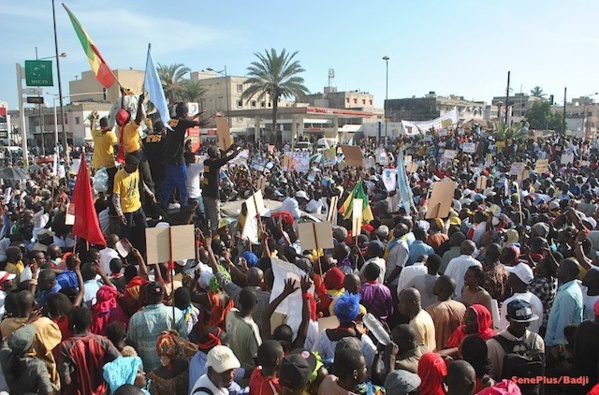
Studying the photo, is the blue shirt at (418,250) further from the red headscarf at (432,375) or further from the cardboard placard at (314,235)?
the red headscarf at (432,375)

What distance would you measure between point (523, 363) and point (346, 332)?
1.25 metres

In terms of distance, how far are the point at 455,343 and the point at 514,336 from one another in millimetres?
467

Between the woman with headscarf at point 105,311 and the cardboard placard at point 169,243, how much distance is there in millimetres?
464

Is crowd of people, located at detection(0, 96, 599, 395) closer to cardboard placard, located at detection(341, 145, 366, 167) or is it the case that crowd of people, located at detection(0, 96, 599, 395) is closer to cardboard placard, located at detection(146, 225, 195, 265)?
cardboard placard, located at detection(146, 225, 195, 265)

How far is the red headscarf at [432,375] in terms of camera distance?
127 inches

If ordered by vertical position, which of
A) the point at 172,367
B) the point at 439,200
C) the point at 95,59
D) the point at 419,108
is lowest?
the point at 172,367

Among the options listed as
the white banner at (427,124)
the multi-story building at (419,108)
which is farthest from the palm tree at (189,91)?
the white banner at (427,124)

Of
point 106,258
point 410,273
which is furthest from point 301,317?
point 106,258

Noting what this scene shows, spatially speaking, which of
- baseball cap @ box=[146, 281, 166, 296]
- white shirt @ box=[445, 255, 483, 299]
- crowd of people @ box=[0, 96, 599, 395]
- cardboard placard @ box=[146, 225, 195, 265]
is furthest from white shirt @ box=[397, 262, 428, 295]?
baseball cap @ box=[146, 281, 166, 296]

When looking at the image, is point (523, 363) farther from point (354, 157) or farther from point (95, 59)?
point (354, 157)

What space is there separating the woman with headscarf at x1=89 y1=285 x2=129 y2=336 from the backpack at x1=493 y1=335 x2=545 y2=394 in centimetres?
325

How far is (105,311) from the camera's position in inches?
183

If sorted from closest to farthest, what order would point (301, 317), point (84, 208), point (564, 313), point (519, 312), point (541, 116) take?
point (519, 312)
point (301, 317)
point (564, 313)
point (84, 208)
point (541, 116)

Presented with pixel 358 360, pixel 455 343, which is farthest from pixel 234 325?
pixel 455 343
